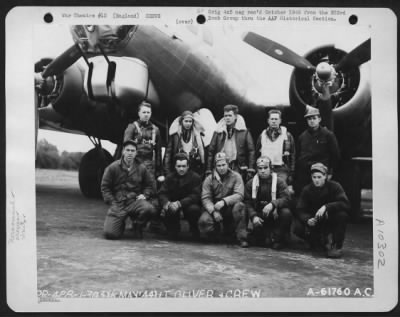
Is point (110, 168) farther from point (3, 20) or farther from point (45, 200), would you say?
point (3, 20)

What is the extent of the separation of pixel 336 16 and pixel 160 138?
1175 mm

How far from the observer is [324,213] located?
2133mm

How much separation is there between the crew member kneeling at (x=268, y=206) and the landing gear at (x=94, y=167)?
0.80 meters

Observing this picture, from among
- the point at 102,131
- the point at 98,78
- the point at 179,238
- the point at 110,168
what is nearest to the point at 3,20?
the point at 98,78

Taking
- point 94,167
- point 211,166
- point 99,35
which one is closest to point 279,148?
point 211,166

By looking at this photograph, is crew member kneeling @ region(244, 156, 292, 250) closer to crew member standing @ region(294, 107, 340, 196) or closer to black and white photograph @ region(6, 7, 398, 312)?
black and white photograph @ region(6, 7, 398, 312)

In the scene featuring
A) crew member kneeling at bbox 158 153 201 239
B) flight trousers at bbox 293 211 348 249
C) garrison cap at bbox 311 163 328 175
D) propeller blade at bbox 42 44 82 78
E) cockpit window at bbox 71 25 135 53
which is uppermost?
cockpit window at bbox 71 25 135 53

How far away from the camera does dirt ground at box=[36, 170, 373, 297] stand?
2076mm

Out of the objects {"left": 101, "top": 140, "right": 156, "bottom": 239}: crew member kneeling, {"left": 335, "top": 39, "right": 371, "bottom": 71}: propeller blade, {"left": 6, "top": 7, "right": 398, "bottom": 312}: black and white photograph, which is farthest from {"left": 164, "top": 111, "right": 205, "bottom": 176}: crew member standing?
{"left": 335, "top": 39, "right": 371, "bottom": 71}: propeller blade

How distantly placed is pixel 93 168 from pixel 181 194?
51 centimetres

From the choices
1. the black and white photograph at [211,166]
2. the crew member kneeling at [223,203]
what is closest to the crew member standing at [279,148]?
the black and white photograph at [211,166]

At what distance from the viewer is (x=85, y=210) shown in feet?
7.39

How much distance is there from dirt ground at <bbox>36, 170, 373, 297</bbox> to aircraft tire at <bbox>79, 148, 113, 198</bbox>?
5 centimetres

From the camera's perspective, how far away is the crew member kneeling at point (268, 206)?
2145mm
